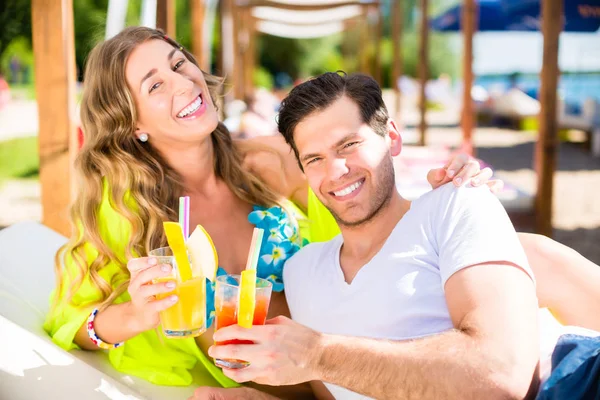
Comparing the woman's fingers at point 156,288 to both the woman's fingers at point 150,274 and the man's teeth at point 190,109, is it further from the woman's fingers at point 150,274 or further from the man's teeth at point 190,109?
the man's teeth at point 190,109

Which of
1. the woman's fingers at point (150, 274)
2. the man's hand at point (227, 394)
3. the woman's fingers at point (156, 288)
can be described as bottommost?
the man's hand at point (227, 394)

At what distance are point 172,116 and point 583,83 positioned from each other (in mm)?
25356

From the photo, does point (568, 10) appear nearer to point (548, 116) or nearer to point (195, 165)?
point (548, 116)

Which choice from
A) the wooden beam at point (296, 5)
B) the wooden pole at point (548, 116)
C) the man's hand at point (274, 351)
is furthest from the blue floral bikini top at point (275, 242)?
the wooden beam at point (296, 5)

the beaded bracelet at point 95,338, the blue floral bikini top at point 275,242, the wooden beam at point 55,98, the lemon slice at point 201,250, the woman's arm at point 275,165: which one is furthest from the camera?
the wooden beam at point 55,98

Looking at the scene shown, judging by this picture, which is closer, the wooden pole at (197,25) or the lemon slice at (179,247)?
the lemon slice at (179,247)

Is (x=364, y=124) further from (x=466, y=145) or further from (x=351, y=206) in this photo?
(x=466, y=145)

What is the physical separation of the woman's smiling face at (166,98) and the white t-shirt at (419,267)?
0.77 metres

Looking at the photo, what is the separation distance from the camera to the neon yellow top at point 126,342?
2.19 meters

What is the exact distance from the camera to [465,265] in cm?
154

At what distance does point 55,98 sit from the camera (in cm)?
321

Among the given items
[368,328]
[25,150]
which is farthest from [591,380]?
[25,150]

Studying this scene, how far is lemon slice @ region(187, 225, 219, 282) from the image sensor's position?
1642mm

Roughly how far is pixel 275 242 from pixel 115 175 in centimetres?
64
